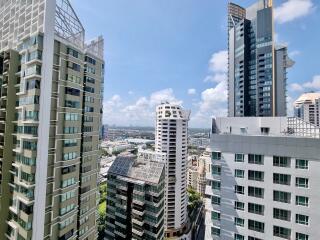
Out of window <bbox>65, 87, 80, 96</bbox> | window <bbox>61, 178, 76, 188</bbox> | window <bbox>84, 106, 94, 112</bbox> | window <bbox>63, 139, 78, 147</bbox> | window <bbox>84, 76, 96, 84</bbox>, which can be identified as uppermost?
window <bbox>84, 76, 96, 84</bbox>

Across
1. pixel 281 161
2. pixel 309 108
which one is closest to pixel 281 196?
Result: pixel 281 161

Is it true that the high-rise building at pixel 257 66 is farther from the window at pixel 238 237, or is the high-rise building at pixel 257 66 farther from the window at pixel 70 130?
the window at pixel 70 130

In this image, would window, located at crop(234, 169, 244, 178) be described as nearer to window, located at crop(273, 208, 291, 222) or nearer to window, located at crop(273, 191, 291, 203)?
window, located at crop(273, 191, 291, 203)

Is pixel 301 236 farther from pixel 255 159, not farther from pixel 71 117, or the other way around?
pixel 71 117

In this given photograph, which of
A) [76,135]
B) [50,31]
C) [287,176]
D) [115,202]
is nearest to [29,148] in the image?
[76,135]

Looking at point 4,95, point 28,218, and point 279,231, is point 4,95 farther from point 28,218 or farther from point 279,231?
point 279,231

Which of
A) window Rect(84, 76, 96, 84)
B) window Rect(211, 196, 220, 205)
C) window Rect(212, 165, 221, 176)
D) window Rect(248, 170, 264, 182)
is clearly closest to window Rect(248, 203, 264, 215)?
window Rect(248, 170, 264, 182)
